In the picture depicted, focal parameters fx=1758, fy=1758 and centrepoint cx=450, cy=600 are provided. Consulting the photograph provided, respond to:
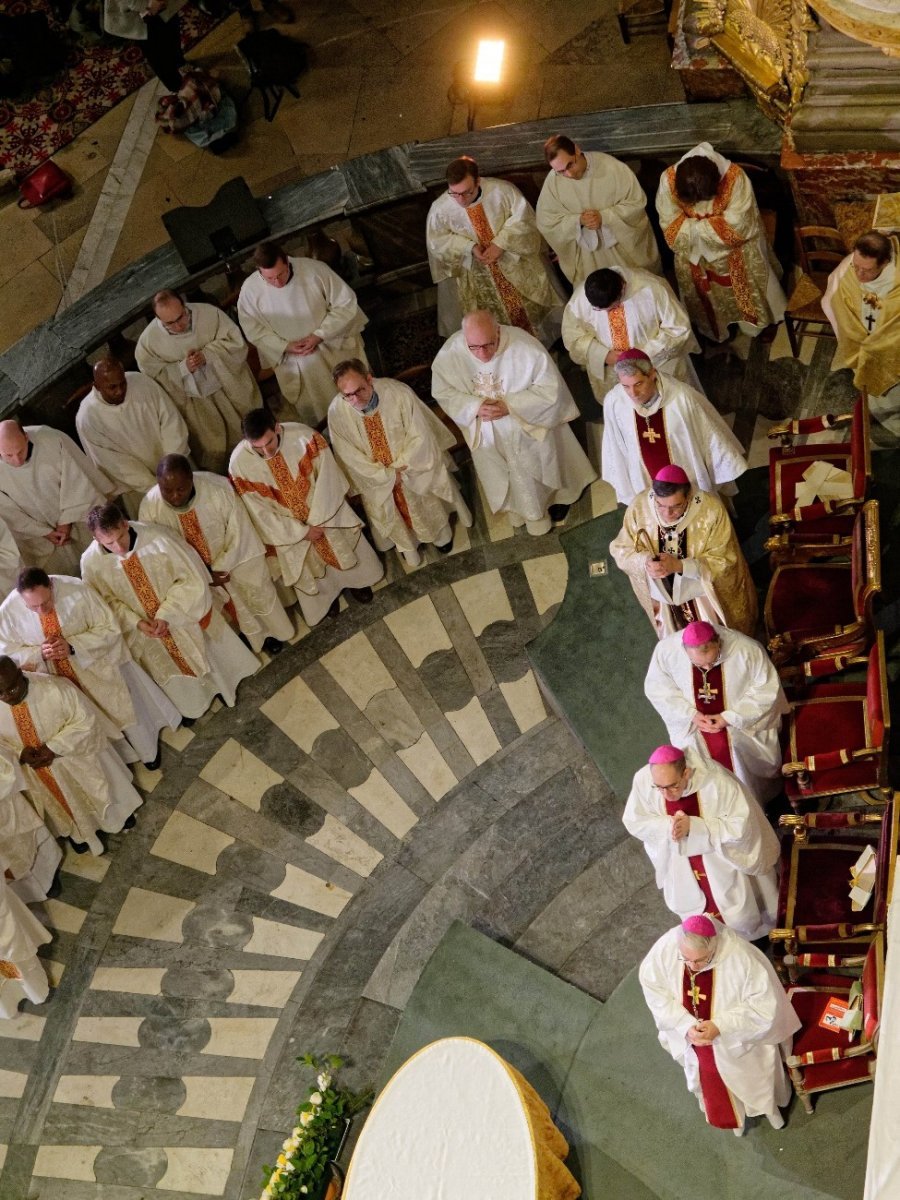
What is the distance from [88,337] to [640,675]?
4333mm

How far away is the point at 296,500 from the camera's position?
10.7m

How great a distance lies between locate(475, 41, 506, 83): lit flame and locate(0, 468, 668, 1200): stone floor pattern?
11.0ft

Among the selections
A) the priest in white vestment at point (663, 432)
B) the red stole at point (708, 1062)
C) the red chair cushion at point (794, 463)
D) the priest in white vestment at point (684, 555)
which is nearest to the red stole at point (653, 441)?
the priest in white vestment at point (663, 432)

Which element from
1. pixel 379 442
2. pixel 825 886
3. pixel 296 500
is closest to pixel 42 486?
pixel 296 500

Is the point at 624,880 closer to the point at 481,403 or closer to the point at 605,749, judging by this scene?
the point at 605,749

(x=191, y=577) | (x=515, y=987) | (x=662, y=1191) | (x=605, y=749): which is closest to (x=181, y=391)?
(x=191, y=577)

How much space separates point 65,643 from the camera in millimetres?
10289

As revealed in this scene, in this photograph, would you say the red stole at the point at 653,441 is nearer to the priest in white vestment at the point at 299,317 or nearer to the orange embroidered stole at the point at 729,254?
the orange embroidered stole at the point at 729,254

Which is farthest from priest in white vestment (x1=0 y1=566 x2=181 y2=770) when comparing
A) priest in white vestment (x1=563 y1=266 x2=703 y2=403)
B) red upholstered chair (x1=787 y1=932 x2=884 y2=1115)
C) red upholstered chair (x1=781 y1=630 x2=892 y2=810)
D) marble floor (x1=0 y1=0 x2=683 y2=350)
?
red upholstered chair (x1=787 y1=932 x2=884 y2=1115)

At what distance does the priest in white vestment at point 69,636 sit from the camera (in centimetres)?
1023

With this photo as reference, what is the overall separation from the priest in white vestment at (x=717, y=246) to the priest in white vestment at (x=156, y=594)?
3557mm

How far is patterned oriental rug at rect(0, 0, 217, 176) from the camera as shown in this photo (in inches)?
563

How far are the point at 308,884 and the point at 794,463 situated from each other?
376cm

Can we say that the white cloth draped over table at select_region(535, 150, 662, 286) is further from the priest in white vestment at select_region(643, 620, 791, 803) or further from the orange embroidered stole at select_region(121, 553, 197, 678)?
the orange embroidered stole at select_region(121, 553, 197, 678)
